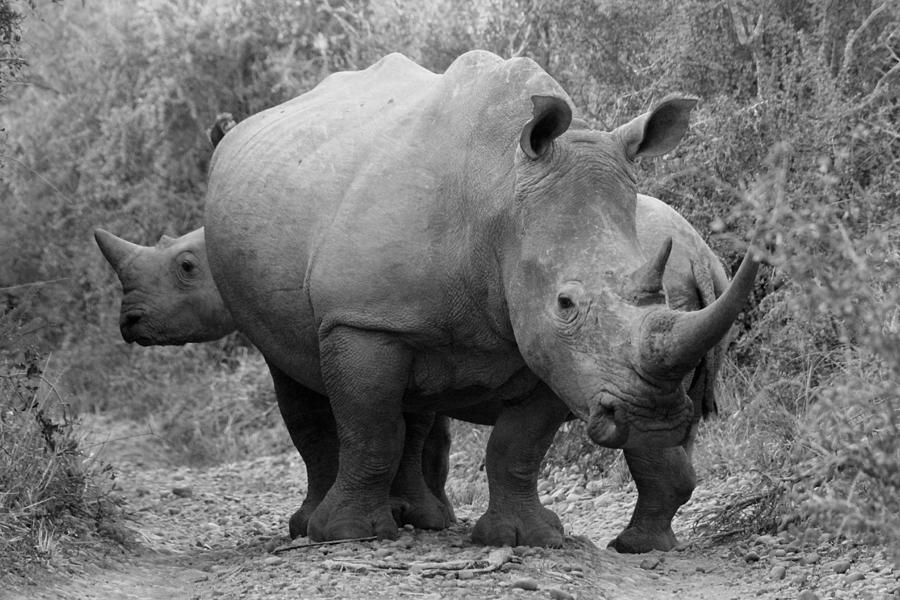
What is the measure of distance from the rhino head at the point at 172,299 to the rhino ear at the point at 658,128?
10.2 feet

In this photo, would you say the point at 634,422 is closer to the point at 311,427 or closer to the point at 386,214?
the point at 386,214

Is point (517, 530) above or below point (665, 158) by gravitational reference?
below

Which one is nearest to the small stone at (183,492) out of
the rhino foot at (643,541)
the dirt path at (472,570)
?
the dirt path at (472,570)

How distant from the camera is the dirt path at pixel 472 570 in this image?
6258mm

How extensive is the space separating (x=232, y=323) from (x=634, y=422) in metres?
3.68

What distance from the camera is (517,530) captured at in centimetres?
739

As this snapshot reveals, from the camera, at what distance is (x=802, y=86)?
9430 mm

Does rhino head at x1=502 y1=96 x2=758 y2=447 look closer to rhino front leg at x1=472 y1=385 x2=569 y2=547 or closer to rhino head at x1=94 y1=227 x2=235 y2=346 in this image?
rhino front leg at x1=472 y1=385 x2=569 y2=547

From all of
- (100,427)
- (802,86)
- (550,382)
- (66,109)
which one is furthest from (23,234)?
(550,382)

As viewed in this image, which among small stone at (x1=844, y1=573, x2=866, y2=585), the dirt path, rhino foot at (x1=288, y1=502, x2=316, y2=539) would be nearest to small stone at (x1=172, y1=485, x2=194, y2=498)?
the dirt path

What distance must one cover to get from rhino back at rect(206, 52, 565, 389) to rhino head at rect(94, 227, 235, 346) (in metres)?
0.93

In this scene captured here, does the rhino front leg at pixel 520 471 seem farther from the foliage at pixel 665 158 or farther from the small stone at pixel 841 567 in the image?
the small stone at pixel 841 567

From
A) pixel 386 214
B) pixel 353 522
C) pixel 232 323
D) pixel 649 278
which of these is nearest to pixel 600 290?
pixel 649 278

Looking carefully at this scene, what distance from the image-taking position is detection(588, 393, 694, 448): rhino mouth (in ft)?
20.4
